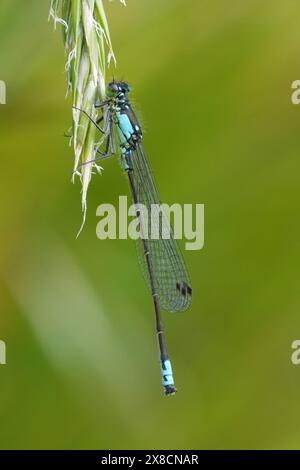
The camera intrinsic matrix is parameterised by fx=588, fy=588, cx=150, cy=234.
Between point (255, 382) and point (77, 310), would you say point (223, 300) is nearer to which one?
point (255, 382)

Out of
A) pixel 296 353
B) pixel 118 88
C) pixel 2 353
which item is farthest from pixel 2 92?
pixel 296 353

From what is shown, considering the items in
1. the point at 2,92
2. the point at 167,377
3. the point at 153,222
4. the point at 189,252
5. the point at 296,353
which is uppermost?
the point at 2,92

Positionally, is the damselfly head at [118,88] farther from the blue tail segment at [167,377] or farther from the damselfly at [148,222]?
the blue tail segment at [167,377]

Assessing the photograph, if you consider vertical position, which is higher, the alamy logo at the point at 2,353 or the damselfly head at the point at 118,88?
the damselfly head at the point at 118,88

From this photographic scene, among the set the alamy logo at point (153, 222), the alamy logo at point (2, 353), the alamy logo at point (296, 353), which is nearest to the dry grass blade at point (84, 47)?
the alamy logo at point (153, 222)

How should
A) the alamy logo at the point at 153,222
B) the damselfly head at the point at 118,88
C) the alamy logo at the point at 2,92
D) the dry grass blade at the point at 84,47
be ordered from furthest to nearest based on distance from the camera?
1. the alamy logo at the point at 153,222
2. the damselfly head at the point at 118,88
3. the alamy logo at the point at 2,92
4. the dry grass blade at the point at 84,47

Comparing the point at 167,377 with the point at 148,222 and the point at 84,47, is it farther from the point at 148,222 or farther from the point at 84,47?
the point at 84,47

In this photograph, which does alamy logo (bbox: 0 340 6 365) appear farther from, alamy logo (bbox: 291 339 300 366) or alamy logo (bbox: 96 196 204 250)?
alamy logo (bbox: 291 339 300 366)
